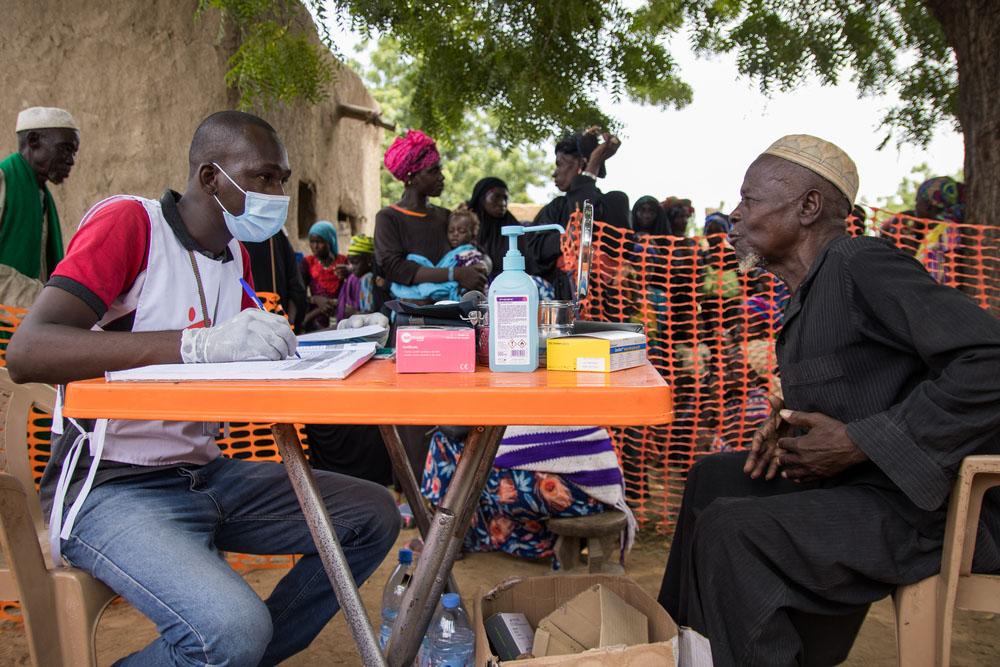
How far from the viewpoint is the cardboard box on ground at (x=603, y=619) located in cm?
177

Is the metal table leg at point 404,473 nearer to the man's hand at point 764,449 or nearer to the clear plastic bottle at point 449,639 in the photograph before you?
the clear plastic bottle at point 449,639

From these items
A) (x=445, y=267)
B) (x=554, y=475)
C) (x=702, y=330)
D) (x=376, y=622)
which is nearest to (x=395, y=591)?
(x=376, y=622)

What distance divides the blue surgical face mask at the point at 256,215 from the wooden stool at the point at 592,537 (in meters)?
1.97

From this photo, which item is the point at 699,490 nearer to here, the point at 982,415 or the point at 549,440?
the point at 982,415

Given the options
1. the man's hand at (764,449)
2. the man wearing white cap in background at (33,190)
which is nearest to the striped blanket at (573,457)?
the man's hand at (764,449)

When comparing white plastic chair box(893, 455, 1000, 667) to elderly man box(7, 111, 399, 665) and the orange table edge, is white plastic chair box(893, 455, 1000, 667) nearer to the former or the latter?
the orange table edge

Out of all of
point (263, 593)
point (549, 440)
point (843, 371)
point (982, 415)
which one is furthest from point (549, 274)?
point (982, 415)

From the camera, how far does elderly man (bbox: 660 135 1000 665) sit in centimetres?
176

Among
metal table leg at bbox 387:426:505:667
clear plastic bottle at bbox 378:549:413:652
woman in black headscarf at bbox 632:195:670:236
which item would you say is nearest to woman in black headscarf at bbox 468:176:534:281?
woman in black headscarf at bbox 632:195:670:236

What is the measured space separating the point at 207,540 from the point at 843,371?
1665 millimetres

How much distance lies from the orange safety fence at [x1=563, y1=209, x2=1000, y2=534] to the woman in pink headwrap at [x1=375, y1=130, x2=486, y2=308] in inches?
32.7

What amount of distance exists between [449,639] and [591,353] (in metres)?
1.12

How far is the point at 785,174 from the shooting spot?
2221 mm

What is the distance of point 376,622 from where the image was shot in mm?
3080
